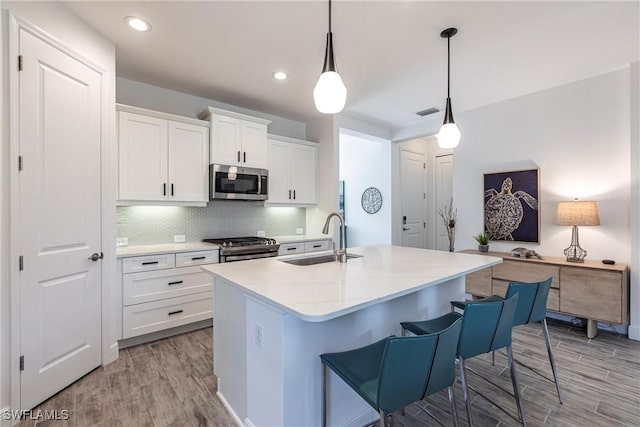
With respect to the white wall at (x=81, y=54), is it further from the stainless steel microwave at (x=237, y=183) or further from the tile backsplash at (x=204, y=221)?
the stainless steel microwave at (x=237, y=183)

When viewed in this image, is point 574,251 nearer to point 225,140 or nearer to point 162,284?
point 225,140

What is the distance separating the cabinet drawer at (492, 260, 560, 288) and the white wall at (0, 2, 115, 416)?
4.00 m

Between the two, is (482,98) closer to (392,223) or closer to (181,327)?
(392,223)

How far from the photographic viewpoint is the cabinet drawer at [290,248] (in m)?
3.83

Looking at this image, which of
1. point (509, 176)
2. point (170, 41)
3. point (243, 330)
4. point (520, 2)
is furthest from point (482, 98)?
point (243, 330)

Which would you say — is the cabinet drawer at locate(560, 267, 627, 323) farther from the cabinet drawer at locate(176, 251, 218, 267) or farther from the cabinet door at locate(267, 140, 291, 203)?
the cabinet drawer at locate(176, 251, 218, 267)

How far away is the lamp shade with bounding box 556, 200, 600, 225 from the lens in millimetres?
2951

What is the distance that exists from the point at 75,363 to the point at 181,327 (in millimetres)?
993

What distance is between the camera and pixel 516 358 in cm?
253

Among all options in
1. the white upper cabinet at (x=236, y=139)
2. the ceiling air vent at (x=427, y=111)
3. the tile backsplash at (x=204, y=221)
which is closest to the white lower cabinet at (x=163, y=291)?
the tile backsplash at (x=204, y=221)

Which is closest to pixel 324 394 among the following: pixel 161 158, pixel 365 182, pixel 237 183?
pixel 237 183

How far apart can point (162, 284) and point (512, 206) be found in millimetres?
4164

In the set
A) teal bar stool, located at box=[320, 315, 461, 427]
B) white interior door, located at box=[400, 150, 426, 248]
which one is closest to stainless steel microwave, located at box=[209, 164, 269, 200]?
teal bar stool, located at box=[320, 315, 461, 427]

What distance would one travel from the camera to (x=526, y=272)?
3264 mm
